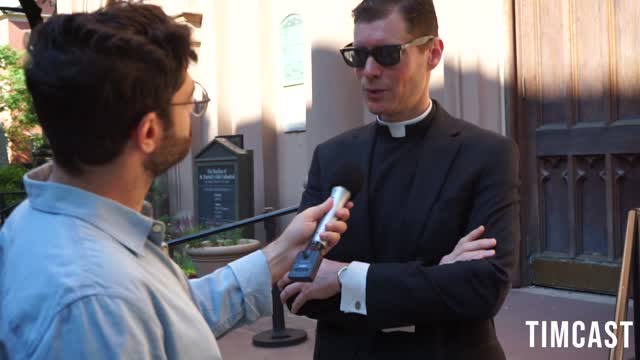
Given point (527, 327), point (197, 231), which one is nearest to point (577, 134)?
point (527, 327)

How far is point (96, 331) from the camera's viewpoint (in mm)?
1170

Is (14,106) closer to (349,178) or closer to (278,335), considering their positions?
(278,335)

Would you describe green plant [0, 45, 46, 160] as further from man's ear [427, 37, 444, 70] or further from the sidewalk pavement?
man's ear [427, 37, 444, 70]

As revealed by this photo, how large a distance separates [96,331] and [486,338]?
1460 mm

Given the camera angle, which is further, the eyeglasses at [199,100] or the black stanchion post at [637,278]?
the black stanchion post at [637,278]

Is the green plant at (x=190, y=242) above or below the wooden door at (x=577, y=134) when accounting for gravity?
below

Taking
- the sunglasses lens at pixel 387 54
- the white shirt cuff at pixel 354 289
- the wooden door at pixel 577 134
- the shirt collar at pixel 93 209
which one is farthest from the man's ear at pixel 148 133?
the wooden door at pixel 577 134

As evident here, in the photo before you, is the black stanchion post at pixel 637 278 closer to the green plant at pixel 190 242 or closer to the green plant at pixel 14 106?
the green plant at pixel 190 242

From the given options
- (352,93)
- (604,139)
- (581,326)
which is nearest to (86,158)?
(581,326)

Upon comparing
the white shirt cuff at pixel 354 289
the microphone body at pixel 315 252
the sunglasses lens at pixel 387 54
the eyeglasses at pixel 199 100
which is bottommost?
the white shirt cuff at pixel 354 289

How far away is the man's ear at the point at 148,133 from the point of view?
138 centimetres

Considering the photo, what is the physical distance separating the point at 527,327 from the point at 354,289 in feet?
12.0

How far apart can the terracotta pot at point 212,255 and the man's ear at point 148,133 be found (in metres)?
6.48

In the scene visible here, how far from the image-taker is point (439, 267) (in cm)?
225
